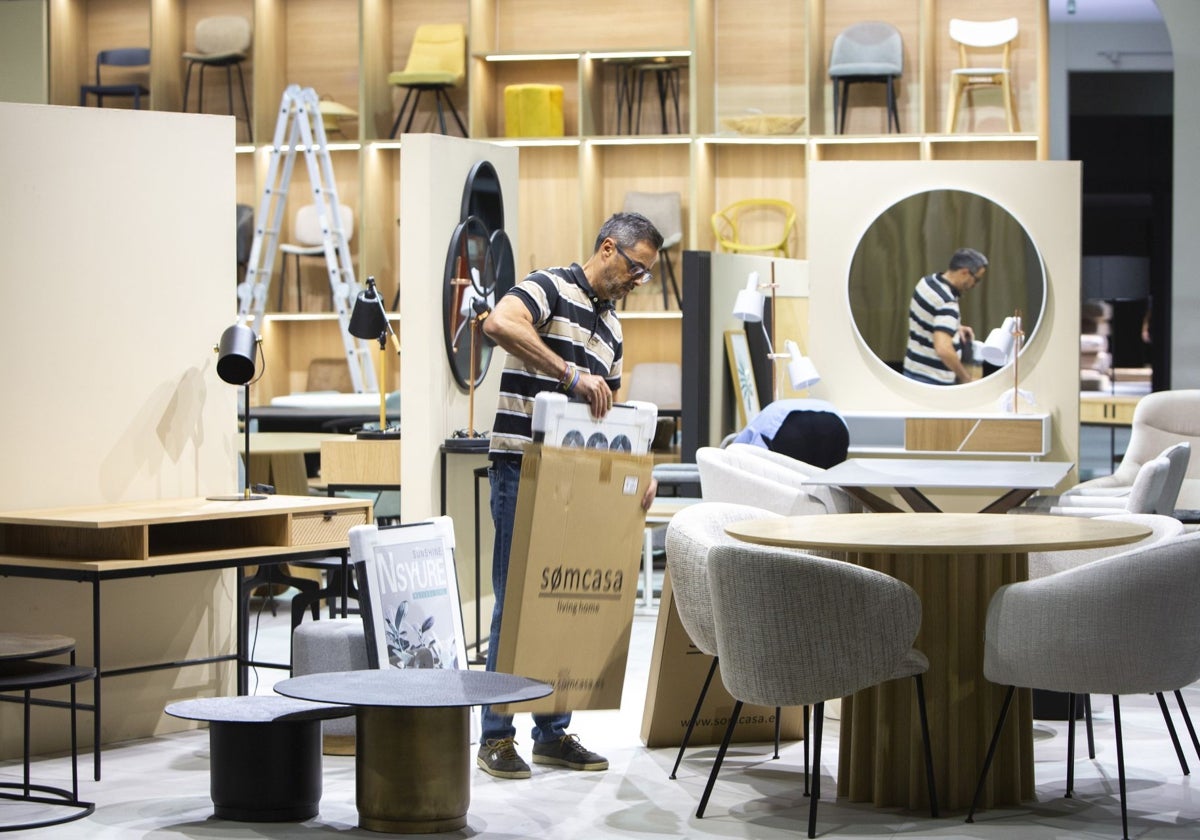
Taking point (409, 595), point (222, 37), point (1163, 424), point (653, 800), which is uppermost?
point (222, 37)

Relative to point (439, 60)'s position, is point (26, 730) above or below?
below

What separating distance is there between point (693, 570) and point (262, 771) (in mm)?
1134

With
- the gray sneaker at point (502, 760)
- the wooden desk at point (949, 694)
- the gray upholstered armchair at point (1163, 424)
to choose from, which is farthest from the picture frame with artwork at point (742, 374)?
the wooden desk at point (949, 694)

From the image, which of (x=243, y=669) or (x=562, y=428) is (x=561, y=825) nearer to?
(x=562, y=428)

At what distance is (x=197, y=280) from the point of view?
515 centimetres

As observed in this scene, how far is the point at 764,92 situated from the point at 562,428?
7.21 m

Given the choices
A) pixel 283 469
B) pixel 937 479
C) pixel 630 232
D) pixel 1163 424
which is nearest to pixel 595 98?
pixel 283 469

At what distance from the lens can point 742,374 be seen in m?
8.12

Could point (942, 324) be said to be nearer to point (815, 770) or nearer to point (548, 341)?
point (548, 341)

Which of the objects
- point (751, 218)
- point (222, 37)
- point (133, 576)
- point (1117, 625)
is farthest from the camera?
point (222, 37)

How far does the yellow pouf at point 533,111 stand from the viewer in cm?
1073

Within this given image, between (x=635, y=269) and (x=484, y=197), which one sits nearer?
(x=635, y=269)

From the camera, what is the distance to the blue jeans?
4.36 metres

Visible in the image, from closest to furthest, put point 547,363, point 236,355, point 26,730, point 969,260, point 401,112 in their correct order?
1. point 26,730
2. point 547,363
3. point 236,355
4. point 969,260
5. point 401,112
